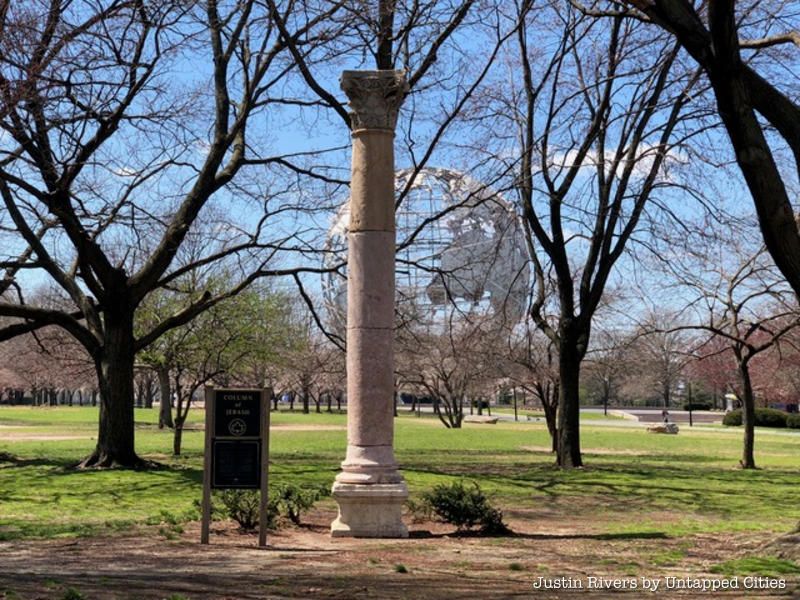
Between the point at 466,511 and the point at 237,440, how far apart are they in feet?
9.68

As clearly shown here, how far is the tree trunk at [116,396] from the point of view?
1912 cm

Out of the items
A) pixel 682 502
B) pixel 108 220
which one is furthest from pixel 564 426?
pixel 108 220

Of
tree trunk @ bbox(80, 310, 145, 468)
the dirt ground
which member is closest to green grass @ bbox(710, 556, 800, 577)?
the dirt ground

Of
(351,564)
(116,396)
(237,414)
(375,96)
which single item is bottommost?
(351,564)

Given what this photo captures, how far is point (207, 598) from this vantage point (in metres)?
6.37

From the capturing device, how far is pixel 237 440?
10.2 meters

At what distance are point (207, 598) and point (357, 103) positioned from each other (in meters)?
6.89

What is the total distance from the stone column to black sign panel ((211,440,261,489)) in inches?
45.3

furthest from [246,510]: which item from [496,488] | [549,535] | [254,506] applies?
[496,488]

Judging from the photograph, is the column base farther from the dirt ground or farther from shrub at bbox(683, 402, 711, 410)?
shrub at bbox(683, 402, 711, 410)

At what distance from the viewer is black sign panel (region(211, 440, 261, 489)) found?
33.1 ft

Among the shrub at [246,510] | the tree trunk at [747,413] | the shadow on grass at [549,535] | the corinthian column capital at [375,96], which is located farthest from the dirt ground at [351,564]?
the tree trunk at [747,413]

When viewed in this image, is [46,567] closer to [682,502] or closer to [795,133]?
[795,133]

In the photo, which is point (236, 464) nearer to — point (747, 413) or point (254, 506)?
point (254, 506)
